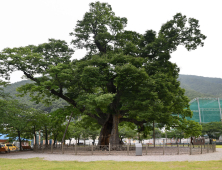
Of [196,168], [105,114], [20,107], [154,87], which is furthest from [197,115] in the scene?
[196,168]

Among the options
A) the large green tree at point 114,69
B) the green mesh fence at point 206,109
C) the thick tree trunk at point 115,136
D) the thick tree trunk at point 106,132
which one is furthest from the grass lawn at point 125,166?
the green mesh fence at point 206,109

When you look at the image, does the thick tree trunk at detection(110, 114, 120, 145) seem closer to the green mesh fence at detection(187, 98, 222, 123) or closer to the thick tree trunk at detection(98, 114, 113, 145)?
the thick tree trunk at detection(98, 114, 113, 145)

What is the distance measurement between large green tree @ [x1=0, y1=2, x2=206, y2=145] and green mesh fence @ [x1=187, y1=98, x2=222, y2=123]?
35637mm

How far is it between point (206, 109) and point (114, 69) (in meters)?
49.7

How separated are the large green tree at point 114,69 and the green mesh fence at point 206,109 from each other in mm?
35637

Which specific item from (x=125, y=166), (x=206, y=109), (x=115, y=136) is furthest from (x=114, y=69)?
(x=206, y=109)

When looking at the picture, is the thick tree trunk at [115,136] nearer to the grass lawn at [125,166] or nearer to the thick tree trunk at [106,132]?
the thick tree trunk at [106,132]

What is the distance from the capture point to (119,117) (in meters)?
27.0

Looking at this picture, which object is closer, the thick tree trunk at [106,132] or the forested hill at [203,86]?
the thick tree trunk at [106,132]

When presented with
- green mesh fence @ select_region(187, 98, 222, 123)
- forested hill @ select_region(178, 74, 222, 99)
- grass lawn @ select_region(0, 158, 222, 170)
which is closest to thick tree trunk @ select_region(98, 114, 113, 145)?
grass lawn @ select_region(0, 158, 222, 170)

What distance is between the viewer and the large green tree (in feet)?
72.3

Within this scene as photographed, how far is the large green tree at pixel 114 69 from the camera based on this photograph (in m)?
22.0

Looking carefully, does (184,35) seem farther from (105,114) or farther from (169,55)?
(105,114)

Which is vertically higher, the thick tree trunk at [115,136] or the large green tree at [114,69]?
the large green tree at [114,69]
